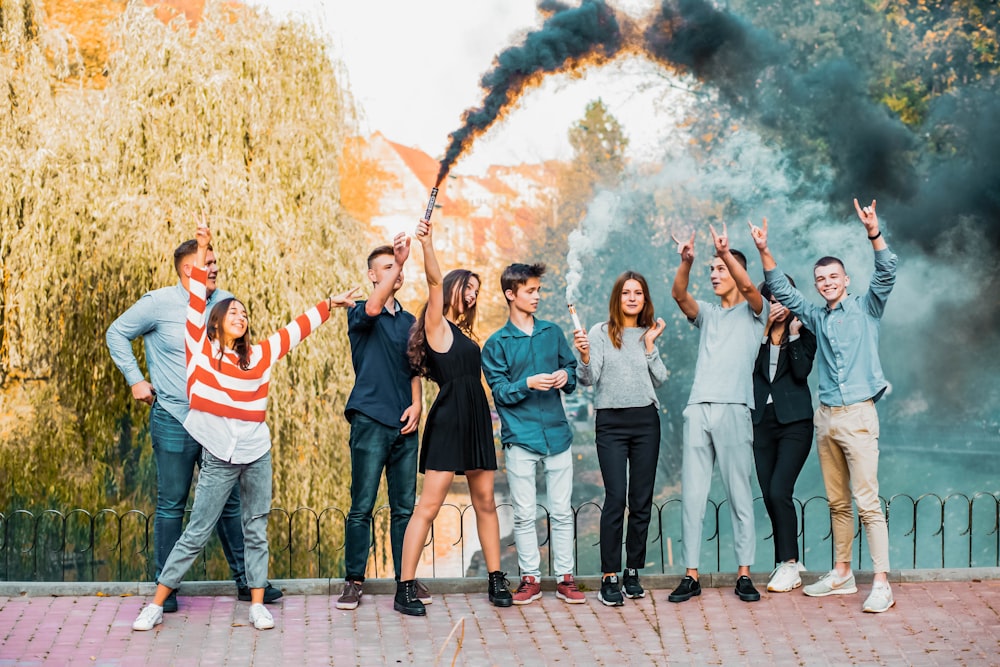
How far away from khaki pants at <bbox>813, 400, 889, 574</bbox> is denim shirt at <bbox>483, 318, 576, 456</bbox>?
1.36 m

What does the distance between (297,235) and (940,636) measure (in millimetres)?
7133

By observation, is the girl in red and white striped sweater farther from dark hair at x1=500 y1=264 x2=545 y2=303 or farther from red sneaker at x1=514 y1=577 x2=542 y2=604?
red sneaker at x1=514 y1=577 x2=542 y2=604

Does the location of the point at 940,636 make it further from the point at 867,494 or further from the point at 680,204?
the point at 680,204

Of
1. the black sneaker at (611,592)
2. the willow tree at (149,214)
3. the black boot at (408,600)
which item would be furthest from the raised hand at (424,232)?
the willow tree at (149,214)

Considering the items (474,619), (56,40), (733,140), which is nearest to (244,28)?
(56,40)

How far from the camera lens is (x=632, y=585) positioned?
225 inches

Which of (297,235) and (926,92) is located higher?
(926,92)

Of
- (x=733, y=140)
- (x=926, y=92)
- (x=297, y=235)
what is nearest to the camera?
(x=297, y=235)

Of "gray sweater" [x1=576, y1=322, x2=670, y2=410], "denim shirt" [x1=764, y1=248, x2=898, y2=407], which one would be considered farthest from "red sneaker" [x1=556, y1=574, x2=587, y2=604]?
"denim shirt" [x1=764, y1=248, x2=898, y2=407]

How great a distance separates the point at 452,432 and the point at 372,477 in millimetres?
461

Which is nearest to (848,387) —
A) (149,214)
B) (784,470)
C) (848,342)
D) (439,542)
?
(848,342)

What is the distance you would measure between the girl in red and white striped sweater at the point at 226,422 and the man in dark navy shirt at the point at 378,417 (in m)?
0.36

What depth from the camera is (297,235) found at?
10.5 metres

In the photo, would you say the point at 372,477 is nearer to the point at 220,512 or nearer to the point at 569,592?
the point at 220,512
